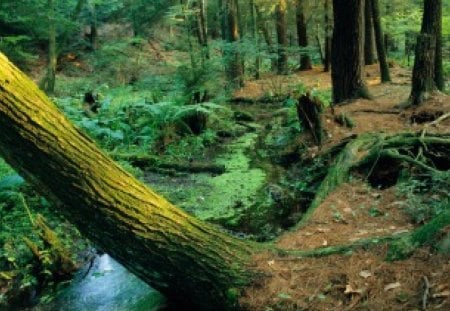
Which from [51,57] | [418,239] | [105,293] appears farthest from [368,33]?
[418,239]

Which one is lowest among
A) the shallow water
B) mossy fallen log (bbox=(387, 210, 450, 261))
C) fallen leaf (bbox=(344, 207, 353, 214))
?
the shallow water

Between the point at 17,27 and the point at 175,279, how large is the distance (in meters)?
20.4

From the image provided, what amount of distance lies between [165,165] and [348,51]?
5.01 m

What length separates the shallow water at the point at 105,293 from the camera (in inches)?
200

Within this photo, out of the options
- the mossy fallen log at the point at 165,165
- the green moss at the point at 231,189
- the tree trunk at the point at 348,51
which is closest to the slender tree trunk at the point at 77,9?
the tree trunk at the point at 348,51

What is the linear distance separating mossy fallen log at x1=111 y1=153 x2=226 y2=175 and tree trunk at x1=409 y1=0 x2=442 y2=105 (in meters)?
4.32

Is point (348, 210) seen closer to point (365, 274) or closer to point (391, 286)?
point (365, 274)

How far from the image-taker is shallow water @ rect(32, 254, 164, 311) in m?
5.09

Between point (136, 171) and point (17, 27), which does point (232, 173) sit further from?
point (17, 27)

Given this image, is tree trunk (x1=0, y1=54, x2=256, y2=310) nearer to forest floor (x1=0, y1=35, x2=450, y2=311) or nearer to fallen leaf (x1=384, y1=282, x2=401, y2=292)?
forest floor (x1=0, y1=35, x2=450, y2=311)

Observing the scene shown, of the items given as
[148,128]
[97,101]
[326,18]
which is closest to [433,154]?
[148,128]

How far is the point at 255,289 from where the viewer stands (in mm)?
4094

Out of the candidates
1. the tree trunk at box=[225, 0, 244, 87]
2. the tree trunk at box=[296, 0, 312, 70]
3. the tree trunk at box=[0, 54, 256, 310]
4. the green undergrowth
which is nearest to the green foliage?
the tree trunk at box=[225, 0, 244, 87]

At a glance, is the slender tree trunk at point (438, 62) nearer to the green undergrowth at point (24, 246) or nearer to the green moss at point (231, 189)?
the green moss at point (231, 189)
